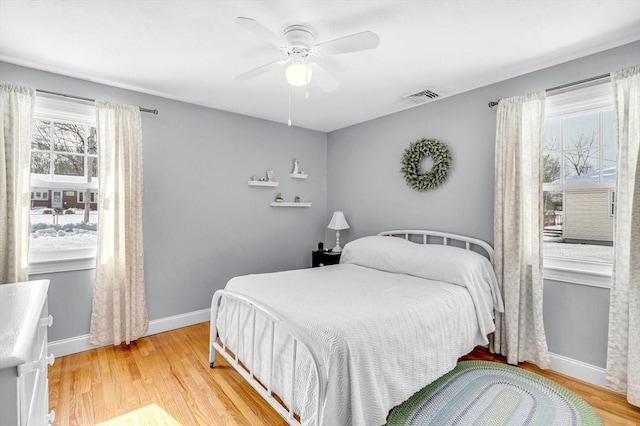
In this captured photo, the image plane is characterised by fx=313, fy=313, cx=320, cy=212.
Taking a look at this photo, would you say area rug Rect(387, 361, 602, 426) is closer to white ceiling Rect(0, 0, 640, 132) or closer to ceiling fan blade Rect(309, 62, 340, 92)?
ceiling fan blade Rect(309, 62, 340, 92)

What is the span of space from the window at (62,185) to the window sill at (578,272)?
13.5 feet

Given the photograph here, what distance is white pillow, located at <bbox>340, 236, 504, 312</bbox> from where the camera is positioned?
8.57 feet

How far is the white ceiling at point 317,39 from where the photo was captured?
1.88 metres

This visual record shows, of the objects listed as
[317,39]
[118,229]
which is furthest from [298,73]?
[118,229]

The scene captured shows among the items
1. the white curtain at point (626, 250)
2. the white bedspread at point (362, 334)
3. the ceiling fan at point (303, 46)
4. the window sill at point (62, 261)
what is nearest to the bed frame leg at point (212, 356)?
the white bedspread at point (362, 334)

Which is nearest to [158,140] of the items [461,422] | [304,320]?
[304,320]

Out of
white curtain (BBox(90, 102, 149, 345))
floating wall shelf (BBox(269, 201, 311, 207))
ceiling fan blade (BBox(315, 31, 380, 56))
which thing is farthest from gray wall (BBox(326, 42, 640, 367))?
white curtain (BBox(90, 102, 149, 345))

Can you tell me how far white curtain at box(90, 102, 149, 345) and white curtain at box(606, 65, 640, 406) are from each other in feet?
13.2

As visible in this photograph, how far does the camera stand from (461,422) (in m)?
1.96

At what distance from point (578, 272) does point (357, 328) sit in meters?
1.99

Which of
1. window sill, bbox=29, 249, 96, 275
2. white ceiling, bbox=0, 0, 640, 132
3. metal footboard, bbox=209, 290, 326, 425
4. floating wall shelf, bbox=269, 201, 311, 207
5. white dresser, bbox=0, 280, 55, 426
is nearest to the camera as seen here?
white dresser, bbox=0, 280, 55, 426

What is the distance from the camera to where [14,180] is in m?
2.52

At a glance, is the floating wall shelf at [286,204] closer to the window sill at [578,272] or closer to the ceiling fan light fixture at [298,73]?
the ceiling fan light fixture at [298,73]

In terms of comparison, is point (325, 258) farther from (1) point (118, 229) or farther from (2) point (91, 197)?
(2) point (91, 197)
